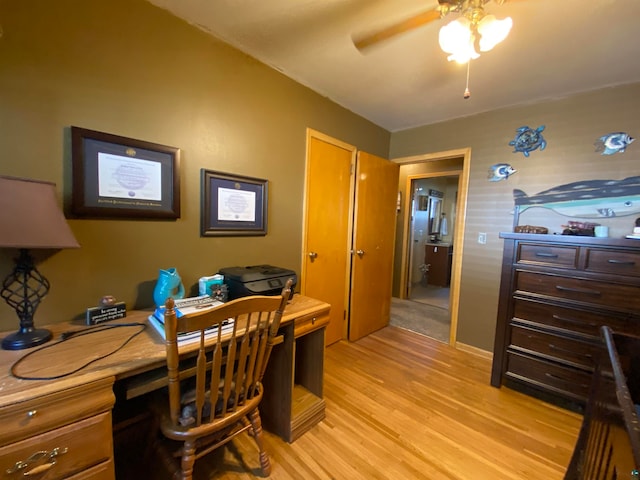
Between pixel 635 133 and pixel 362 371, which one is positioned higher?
pixel 635 133

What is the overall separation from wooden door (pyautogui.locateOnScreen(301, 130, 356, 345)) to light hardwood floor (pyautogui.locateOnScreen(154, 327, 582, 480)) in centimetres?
58

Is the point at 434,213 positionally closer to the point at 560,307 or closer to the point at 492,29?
the point at 560,307

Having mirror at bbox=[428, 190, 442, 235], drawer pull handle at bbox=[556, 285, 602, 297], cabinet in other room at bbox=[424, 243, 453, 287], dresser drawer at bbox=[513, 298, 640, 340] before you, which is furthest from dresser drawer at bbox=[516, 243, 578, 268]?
mirror at bbox=[428, 190, 442, 235]

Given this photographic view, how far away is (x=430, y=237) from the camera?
5.45 meters

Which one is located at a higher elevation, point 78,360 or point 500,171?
point 500,171

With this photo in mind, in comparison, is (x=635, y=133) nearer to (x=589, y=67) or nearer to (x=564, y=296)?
(x=589, y=67)

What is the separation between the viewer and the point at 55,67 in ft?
3.72

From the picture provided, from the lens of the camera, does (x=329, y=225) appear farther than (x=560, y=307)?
Yes

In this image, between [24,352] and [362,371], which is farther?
[362,371]

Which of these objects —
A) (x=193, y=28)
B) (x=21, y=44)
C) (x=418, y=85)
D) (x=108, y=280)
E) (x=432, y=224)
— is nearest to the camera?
(x=21, y=44)

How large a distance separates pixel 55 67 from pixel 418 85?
2164mm

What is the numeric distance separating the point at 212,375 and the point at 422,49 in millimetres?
2053

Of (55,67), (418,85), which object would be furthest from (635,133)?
(55,67)

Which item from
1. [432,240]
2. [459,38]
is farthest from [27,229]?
[432,240]
